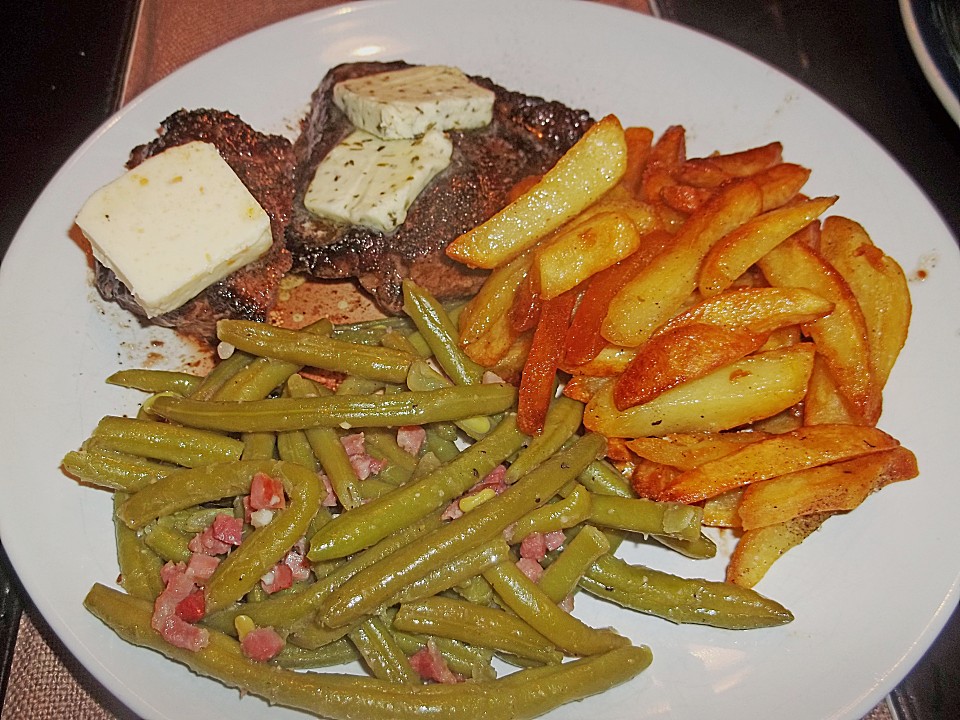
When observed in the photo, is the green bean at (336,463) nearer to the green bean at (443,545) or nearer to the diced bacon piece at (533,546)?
the green bean at (443,545)

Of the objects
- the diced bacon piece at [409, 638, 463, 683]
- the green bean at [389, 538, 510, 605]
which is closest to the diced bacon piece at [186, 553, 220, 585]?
the green bean at [389, 538, 510, 605]

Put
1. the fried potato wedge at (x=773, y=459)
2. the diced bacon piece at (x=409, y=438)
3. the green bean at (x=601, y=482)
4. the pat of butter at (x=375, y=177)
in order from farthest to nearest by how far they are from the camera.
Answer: the pat of butter at (x=375, y=177) → the diced bacon piece at (x=409, y=438) → the green bean at (x=601, y=482) → the fried potato wedge at (x=773, y=459)

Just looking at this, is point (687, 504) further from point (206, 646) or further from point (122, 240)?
point (122, 240)

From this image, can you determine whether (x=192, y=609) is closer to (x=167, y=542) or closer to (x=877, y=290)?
(x=167, y=542)

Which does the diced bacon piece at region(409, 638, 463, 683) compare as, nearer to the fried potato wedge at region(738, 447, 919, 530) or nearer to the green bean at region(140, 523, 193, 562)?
the green bean at region(140, 523, 193, 562)

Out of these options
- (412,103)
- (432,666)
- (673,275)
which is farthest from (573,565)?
(412,103)

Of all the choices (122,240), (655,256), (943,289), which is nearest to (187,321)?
(122,240)

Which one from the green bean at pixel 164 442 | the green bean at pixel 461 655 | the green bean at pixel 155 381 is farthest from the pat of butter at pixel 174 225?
the green bean at pixel 461 655
